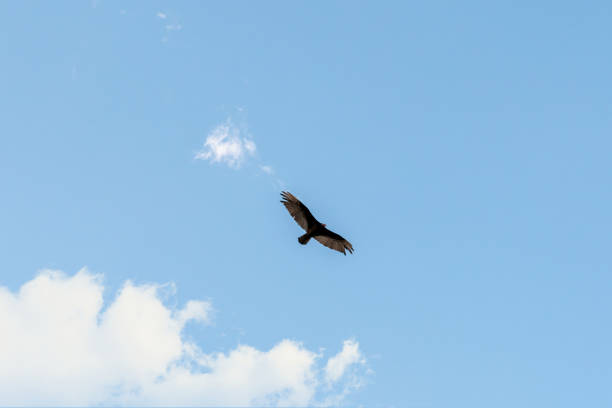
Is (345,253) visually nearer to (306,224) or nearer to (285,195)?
(306,224)

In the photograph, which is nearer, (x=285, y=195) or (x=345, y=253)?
(x=285, y=195)

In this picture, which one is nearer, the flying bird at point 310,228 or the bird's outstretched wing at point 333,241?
the flying bird at point 310,228

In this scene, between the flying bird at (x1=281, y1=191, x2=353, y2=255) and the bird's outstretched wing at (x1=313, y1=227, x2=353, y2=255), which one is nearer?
the flying bird at (x1=281, y1=191, x2=353, y2=255)

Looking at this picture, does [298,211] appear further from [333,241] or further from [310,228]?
[333,241]

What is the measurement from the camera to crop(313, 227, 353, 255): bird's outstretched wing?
1152 inches

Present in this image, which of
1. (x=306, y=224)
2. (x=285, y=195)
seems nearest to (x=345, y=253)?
(x=306, y=224)

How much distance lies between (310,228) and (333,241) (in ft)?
5.59

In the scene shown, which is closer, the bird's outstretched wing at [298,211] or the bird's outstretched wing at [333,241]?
the bird's outstretched wing at [298,211]

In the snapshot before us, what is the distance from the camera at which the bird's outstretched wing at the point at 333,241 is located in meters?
29.3

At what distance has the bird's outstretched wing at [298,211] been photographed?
27.6 meters

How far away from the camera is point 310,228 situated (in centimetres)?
2878

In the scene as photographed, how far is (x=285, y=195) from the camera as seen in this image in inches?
1094

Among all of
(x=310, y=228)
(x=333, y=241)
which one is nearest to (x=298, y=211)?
(x=310, y=228)

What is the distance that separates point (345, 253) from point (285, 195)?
4.81 meters
